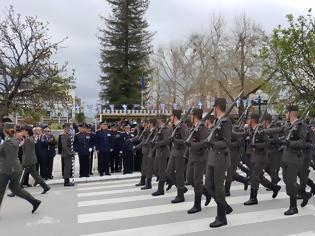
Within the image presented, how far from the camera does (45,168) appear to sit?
13.9 m

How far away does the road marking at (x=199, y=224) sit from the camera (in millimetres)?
7055

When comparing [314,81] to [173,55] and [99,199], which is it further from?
[173,55]

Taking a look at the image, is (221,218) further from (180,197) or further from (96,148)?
(96,148)

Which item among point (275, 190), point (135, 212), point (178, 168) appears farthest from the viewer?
point (275, 190)

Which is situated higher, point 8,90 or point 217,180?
point 8,90

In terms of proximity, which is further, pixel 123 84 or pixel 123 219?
pixel 123 84

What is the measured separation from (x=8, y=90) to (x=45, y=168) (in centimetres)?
346

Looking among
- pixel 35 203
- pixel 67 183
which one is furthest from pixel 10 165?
pixel 67 183

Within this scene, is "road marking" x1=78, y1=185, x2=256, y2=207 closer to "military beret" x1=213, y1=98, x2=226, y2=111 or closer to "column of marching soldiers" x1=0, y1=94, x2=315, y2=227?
"column of marching soldiers" x1=0, y1=94, x2=315, y2=227

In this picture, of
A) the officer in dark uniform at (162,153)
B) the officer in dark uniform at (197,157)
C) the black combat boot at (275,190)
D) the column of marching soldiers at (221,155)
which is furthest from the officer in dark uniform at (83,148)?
the black combat boot at (275,190)

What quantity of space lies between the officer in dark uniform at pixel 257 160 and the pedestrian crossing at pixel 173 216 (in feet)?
0.88

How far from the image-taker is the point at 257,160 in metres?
9.44

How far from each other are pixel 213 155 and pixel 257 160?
90.2 inches

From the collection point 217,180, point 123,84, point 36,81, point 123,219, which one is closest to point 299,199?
point 217,180
